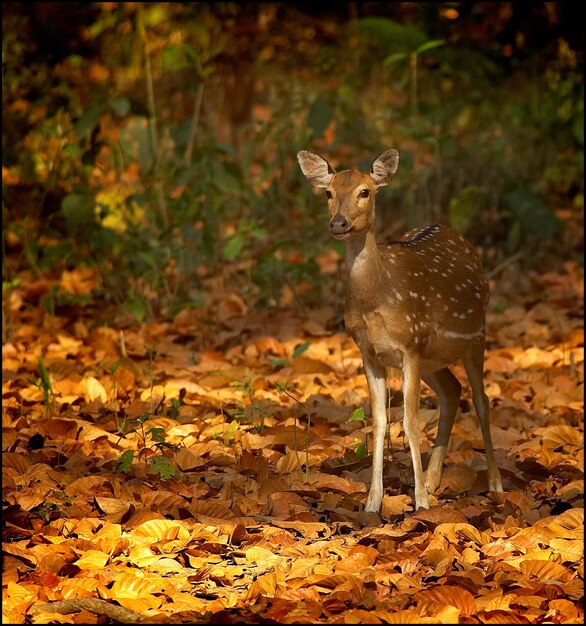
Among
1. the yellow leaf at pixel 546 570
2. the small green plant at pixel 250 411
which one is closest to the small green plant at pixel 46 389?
the small green plant at pixel 250 411

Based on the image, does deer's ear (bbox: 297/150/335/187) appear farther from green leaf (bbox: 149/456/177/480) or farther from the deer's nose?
green leaf (bbox: 149/456/177/480)

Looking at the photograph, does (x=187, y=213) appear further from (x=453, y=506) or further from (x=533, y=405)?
(x=453, y=506)

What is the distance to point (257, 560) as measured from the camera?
4555 mm

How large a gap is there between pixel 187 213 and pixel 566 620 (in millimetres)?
5236

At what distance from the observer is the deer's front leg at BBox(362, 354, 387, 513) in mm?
5230

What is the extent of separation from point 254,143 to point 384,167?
382 cm

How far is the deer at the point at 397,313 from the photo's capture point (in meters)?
5.25

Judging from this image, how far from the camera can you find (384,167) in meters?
5.41

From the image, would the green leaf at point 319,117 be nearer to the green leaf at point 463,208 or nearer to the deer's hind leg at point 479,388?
the green leaf at point 463,208

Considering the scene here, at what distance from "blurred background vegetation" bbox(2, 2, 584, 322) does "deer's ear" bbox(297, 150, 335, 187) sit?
266 cm

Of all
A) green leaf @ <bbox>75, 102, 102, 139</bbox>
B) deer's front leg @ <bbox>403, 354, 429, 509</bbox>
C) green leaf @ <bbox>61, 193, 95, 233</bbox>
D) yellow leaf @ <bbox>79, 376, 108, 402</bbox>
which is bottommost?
yellow leaf @ <bbox>79, 376, 108, 402</bbox>

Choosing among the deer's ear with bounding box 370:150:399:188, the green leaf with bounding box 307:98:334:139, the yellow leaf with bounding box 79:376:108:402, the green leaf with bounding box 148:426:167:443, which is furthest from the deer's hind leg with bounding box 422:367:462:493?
the green leaf with bounding box 307:98:334:139

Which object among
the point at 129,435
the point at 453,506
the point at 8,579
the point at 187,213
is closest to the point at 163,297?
the point at 187,213

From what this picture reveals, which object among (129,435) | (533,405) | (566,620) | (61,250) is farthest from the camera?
(61,250)
